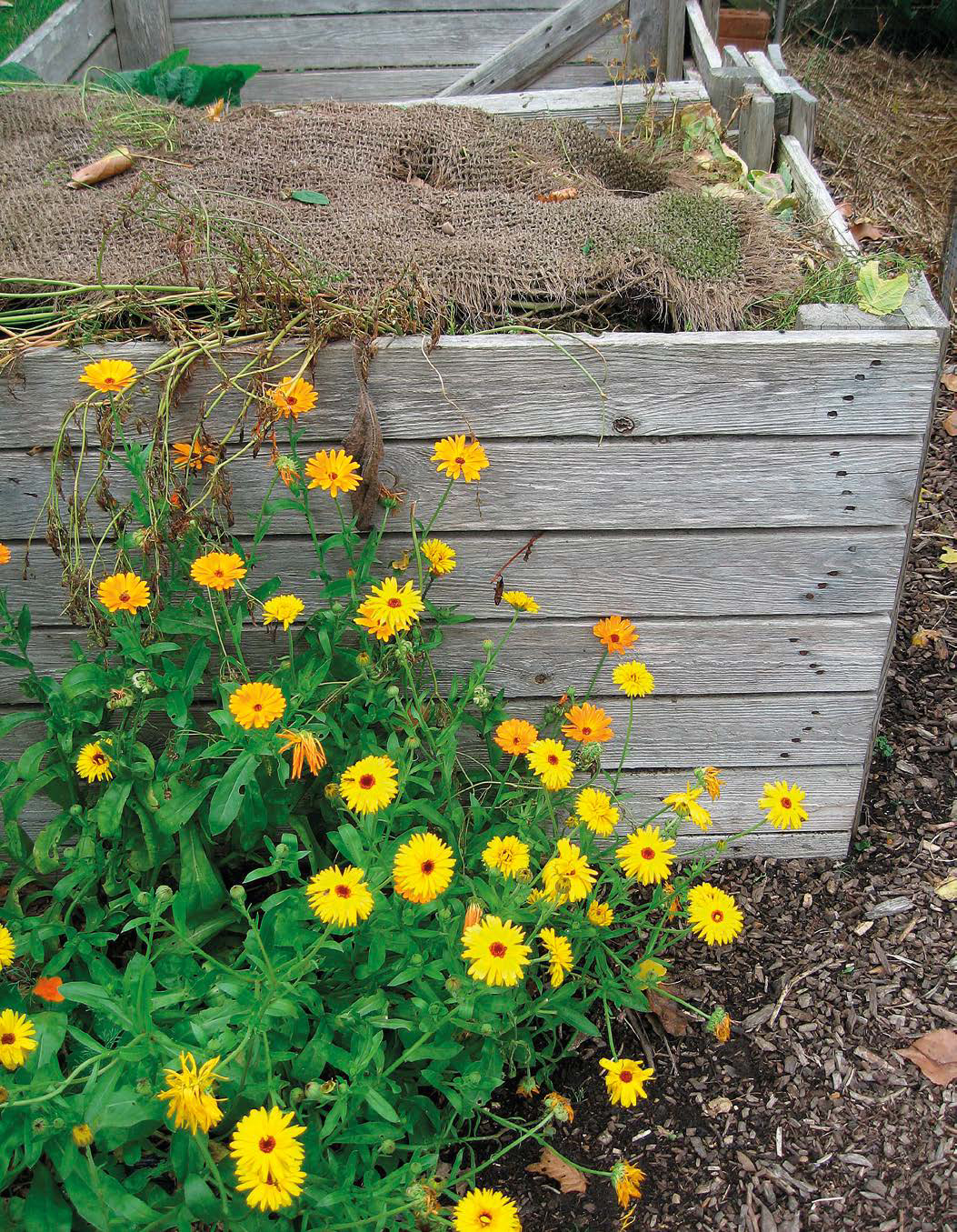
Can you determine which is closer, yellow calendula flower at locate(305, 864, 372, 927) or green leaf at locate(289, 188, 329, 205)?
yellow calendula flower at locate(305, 864, 372, 927)

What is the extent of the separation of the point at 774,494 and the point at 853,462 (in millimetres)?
138

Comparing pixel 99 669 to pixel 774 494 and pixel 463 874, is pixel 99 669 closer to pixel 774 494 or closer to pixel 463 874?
pixel 463 874

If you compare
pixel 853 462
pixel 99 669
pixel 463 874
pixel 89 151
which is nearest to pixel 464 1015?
pixel 463 874

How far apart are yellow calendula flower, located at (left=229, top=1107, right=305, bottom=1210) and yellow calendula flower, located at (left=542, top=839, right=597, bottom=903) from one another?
0.45 meters

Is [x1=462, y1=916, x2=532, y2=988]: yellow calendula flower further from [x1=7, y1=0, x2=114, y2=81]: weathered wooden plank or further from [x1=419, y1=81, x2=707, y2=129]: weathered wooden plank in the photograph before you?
[x1=7, y1=0, x2=114, y2=81]: weathered wooden plank

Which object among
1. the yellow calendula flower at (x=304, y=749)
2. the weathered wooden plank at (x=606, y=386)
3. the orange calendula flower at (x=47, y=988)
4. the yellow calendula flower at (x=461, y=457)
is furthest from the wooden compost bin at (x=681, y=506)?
the orange calendula flower at (x=47, y=988)

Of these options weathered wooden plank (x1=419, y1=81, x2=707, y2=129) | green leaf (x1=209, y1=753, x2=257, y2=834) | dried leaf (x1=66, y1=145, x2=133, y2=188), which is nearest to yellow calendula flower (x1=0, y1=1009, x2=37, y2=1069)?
green leaf (x1=209, y1=753, x2=257, y2=834)

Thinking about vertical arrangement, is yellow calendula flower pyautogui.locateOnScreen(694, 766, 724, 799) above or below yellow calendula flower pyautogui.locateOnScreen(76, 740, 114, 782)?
below

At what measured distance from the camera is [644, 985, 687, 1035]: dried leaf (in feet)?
6.36

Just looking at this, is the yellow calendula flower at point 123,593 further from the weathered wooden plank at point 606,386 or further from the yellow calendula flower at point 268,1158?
the yellow calendula flower at point 268,1158

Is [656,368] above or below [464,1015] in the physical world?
above

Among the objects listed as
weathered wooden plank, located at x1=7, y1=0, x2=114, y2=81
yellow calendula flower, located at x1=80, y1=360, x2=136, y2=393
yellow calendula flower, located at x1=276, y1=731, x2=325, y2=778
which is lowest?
yellow calendula flower, located at x1=276, y1=731, x2=325, y2=778

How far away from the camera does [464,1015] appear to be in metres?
1.46

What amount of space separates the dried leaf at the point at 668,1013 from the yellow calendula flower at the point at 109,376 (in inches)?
53.0
